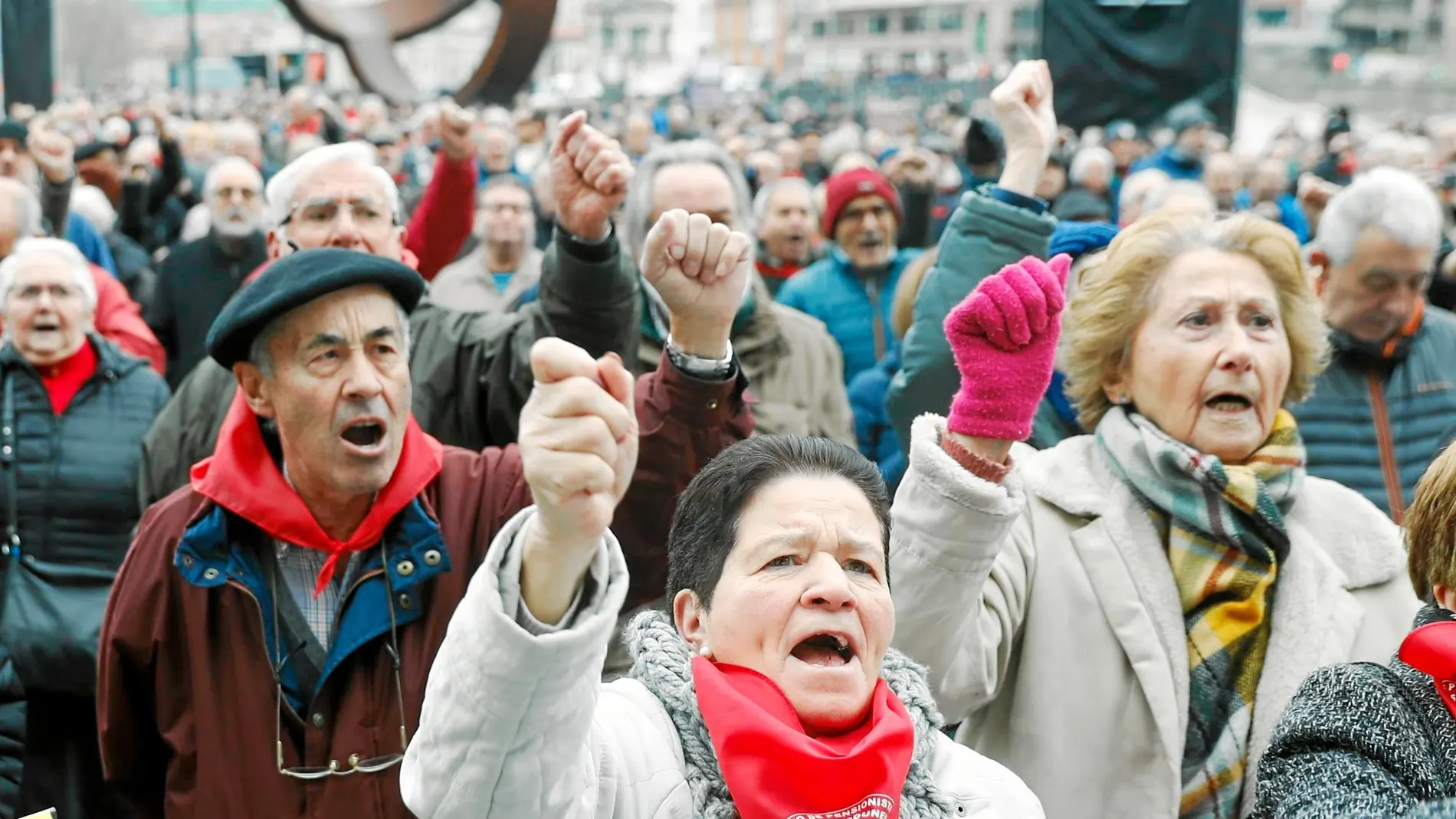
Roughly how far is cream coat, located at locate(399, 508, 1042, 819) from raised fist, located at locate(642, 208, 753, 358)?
0.78 meters

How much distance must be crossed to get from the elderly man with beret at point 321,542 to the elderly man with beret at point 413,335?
0.54 meters

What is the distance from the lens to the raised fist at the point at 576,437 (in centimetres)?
165

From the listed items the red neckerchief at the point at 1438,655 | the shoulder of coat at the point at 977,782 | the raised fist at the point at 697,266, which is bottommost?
the shoulder of coat at the point at 977,782

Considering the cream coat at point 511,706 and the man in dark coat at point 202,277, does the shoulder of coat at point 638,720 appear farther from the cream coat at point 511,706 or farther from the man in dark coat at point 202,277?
the man in dark coat at point 202,277

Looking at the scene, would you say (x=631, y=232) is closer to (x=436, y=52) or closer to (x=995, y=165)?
(x=995, y=165)

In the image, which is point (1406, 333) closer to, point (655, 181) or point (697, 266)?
point (655, 181)

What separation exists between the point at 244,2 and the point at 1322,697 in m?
88.4

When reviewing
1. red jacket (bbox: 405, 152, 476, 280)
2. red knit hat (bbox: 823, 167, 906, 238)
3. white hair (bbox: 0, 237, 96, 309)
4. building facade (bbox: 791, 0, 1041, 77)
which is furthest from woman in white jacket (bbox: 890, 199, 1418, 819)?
building facade (bbox: 791, 0, 1041, 77)

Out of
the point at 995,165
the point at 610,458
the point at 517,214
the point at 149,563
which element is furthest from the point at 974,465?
the point at 517,214

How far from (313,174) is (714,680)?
218 centimetres

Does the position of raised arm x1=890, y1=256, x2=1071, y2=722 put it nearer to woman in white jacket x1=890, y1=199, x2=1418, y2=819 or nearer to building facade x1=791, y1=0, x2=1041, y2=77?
woman in white jacket x1=890, y1=199, x2=1418, y2=819

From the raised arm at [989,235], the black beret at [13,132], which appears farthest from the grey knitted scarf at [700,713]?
the black beret at [13,132]

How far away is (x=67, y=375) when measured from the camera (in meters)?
4.55

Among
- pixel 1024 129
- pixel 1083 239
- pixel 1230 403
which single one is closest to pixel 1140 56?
pixel 1083 239
